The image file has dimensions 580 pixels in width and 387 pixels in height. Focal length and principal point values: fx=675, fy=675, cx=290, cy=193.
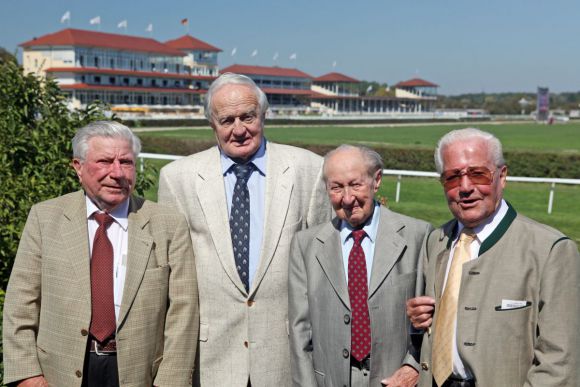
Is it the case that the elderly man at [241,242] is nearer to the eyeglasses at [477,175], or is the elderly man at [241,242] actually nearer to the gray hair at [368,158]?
the gray hair at [368,158]

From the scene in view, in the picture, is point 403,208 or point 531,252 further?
point 403,208

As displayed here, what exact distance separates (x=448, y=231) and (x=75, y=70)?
74.6m

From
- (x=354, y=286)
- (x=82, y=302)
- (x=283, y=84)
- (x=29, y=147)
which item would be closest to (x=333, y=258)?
(x=354, y=286)

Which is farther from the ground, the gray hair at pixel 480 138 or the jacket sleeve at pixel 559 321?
the gray hair at pixel 480 138

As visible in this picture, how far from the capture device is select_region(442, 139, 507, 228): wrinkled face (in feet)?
8.16

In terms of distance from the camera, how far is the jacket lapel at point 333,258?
2854 millimetres

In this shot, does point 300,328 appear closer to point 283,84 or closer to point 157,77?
point 157,77

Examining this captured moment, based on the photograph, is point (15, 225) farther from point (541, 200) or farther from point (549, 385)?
point (541, 200)

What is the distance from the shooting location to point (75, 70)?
72.2 meters

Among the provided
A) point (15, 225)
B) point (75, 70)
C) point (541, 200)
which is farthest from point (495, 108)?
point (15, 225)

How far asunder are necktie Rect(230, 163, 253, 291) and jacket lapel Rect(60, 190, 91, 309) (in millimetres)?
677

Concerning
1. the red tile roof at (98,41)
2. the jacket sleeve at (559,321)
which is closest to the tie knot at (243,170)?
the jacket sleeve at (559,321)

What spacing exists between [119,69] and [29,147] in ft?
252

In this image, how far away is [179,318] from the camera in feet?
9.64
